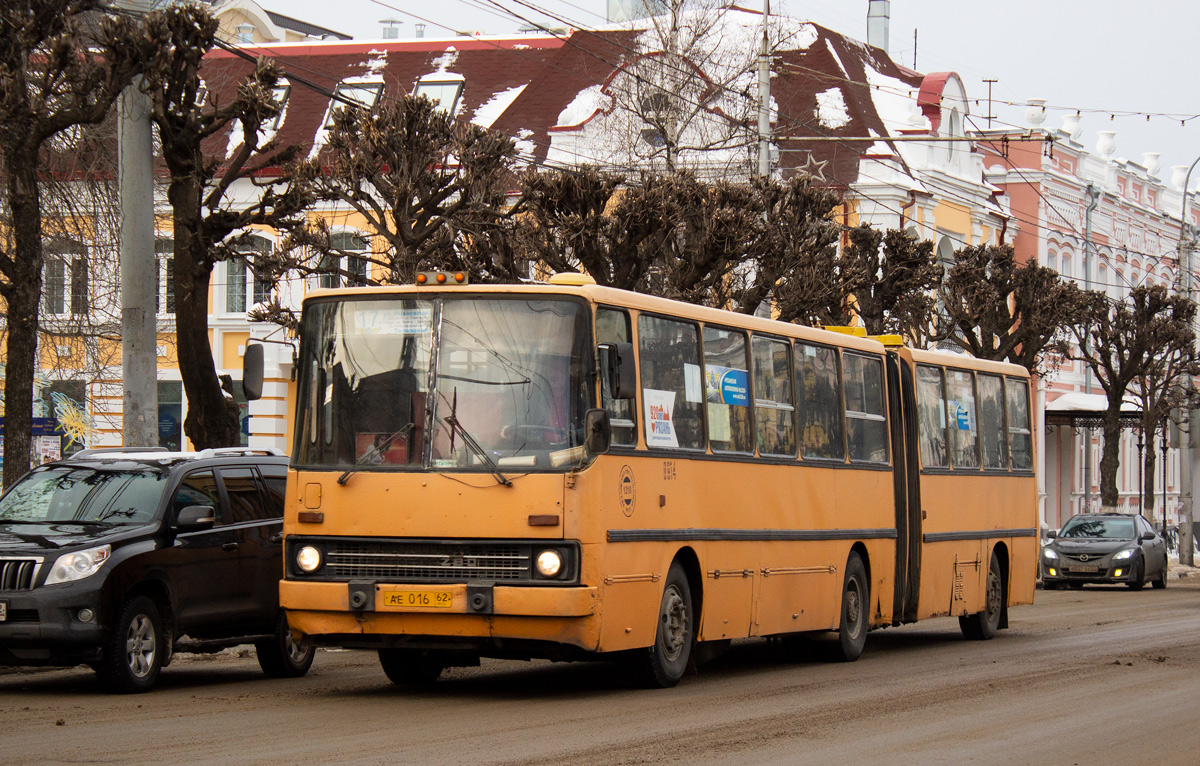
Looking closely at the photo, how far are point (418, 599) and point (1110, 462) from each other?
125 ft

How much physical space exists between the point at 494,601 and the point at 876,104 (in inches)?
1455

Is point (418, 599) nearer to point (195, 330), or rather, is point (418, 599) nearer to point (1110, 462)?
point (195, 330)

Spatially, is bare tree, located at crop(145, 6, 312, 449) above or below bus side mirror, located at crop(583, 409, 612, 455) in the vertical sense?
above

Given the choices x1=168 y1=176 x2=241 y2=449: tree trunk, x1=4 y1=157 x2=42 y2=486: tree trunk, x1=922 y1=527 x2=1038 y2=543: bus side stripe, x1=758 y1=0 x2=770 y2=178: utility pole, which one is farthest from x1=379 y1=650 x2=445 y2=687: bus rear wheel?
x1=758 y1=0 x2=770 y2=178: utility pole

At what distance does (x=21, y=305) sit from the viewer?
54.8 ft

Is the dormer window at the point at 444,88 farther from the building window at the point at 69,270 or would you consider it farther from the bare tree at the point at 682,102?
the building window at the point at 69,270

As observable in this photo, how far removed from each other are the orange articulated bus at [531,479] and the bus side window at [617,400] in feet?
0.06

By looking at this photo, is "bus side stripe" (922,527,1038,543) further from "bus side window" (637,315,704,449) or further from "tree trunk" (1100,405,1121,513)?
"tree trunk" (1100,405,1121,513)

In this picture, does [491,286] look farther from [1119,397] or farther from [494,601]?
[1119,397]

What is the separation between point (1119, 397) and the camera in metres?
47.2

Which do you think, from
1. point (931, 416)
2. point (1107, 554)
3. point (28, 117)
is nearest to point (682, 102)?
point (1107, 554)

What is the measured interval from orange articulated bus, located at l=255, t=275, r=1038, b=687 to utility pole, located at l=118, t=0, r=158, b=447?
219 inches

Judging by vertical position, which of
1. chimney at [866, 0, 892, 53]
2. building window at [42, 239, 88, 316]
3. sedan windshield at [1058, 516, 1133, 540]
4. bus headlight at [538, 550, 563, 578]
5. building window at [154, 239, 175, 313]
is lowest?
sedan windshield at [1058, 516, 1133, 540]

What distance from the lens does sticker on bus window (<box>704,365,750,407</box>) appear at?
1416 centimetres
